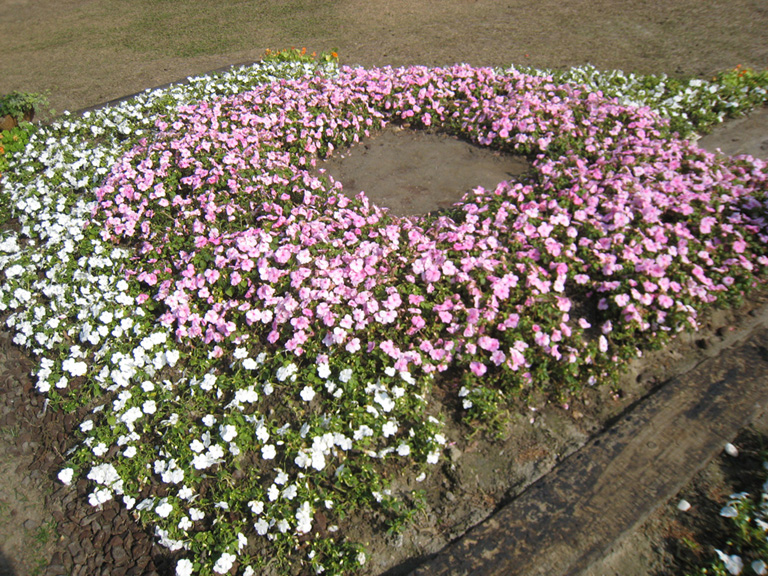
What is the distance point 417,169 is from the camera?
546 centimetres

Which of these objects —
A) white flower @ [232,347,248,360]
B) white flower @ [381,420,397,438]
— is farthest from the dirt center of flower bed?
white flower @ [381,420,397,438]

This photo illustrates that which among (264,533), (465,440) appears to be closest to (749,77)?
(465,440)

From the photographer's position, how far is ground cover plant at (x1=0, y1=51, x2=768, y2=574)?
291cm

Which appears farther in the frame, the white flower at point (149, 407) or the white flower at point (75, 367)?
the white flower at point (75, 367)

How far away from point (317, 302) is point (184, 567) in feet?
5.42

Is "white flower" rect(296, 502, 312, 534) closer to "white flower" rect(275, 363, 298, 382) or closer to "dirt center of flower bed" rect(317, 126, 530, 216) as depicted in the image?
"white flower" rect(275, 363, 298, 382)

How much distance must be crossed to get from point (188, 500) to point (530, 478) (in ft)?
6.02

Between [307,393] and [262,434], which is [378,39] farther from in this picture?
[262,434]

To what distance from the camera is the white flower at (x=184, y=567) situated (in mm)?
2602

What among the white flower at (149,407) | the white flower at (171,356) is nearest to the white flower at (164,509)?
the white flower at (149,407)

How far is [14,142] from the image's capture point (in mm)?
6621

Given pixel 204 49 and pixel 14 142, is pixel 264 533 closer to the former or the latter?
pixel 14 142

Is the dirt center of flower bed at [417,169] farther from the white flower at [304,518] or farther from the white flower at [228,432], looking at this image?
the white flower at [304,518]

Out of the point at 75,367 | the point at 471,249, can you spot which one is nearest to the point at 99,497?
the point at 75,367
